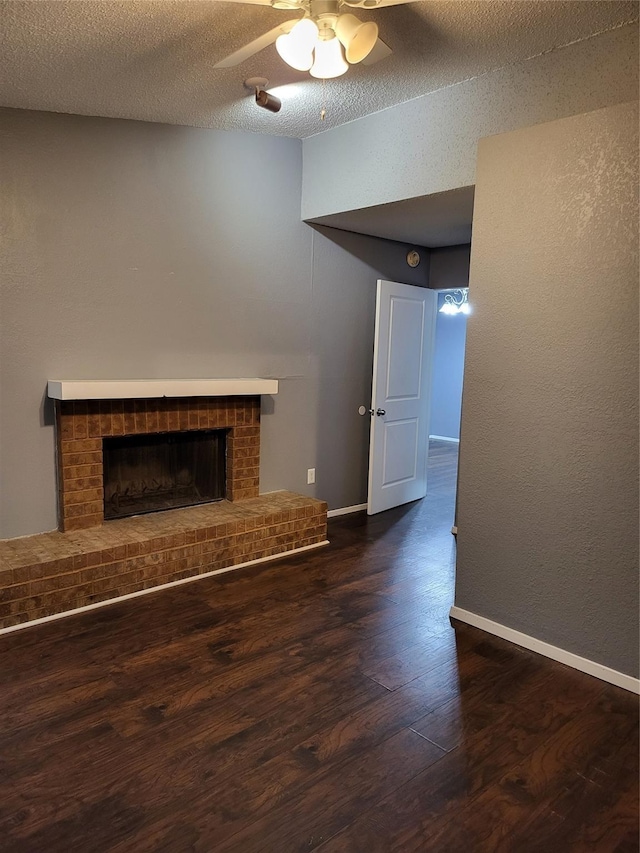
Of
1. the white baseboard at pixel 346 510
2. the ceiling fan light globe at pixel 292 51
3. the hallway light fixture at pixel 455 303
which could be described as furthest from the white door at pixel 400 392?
the hallway light fixture at pixel 455 303

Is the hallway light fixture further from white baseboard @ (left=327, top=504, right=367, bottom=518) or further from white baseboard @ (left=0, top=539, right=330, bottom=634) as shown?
white baseboard @ (left=0, top=539, right=330, bottom=634)

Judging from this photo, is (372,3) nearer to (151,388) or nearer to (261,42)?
(261,42)

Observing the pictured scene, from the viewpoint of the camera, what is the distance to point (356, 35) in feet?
6.51

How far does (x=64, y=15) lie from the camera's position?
211cm

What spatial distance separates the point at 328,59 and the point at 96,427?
2.28 meters

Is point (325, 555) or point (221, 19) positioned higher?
point (221, 19)

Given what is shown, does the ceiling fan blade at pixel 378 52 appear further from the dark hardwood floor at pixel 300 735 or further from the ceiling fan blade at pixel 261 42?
the dark hardwood floor at pixel 300 735

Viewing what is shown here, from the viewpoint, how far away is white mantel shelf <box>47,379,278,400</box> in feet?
10.4

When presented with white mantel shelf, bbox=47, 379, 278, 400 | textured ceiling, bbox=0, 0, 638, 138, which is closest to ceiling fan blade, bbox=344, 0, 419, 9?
textured ceiling, bbox=0, 0, 638, 138

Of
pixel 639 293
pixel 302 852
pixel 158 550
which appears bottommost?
pixel 302 852

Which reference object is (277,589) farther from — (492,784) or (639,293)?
(639,293)

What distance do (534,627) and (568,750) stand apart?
0.72 m

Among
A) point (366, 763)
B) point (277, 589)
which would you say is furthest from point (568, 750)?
point (277, 589)

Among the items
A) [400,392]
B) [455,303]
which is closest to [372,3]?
[400,392]
